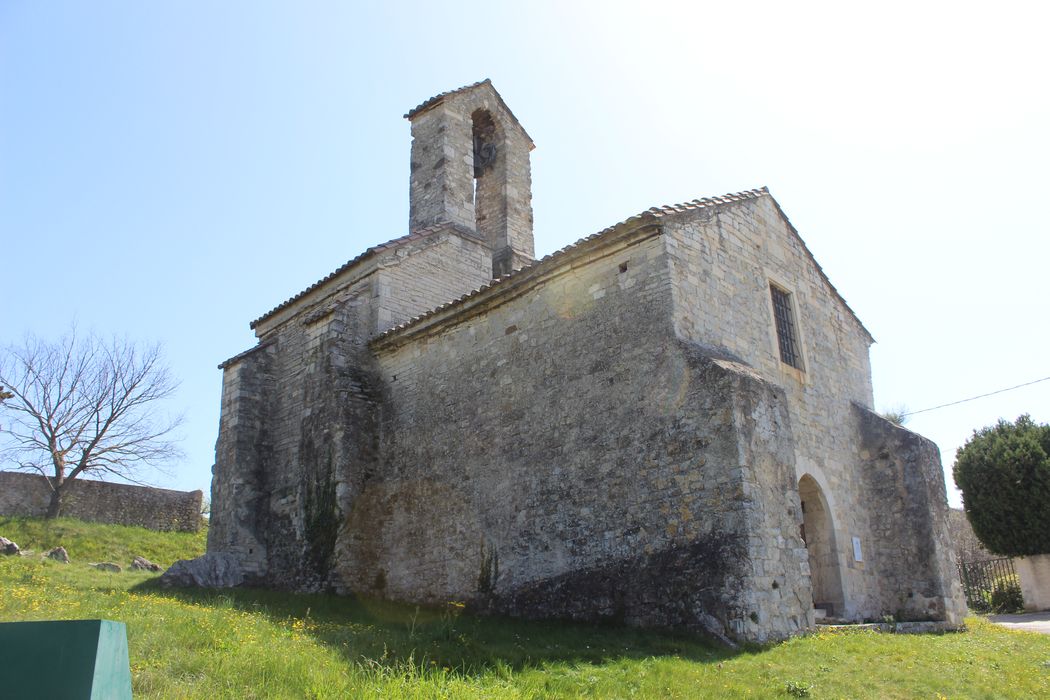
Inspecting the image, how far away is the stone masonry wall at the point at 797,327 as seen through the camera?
1117cm

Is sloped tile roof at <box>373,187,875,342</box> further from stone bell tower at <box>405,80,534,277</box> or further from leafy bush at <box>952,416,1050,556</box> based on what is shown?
leafy bush at <box>952,416,1050,556</box>

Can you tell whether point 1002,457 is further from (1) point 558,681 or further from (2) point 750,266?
(1) point 558,681

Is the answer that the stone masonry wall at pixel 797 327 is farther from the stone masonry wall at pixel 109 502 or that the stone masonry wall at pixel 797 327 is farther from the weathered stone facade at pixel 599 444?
the stone masonry wall at pixel 109 502

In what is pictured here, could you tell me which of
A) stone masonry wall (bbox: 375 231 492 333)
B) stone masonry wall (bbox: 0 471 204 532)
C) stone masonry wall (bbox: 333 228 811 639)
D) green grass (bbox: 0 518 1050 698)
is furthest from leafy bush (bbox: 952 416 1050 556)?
stone masonry wall (bbox: 0 471 204 532)

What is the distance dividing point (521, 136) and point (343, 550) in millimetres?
10582

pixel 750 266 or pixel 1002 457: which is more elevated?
pixel 750 266

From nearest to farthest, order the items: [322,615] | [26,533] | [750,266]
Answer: [322,615], [750,266], [26,533]

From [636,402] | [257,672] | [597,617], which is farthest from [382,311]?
[257,672]

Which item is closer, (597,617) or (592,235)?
(597,617)

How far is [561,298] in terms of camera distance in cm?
1188

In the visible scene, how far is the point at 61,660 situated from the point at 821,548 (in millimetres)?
10663

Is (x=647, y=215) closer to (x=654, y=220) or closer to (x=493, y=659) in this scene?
(x=654, y=220)

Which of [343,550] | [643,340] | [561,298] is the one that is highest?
[561,298]

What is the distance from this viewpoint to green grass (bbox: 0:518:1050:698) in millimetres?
6434
